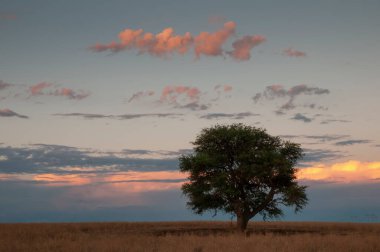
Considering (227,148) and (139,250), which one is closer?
(139,250)

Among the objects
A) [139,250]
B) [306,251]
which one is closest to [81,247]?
[139,250]

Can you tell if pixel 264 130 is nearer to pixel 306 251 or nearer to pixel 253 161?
pixel 253 161

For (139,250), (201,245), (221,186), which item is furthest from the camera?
(221,186)

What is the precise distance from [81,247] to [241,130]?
1210 inches

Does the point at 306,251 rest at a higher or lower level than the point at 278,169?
lower

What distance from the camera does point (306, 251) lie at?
83.5 feet

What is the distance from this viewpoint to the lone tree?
171 ft

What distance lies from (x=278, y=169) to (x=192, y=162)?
945 centimetres

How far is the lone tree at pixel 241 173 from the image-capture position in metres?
52.1

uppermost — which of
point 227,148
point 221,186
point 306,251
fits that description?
point 227,148

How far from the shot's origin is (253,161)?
52000 mm

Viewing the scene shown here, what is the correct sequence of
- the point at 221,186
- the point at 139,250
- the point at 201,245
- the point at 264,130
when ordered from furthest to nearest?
the point at 264,130
the point at 221,186
the point at 201,245
the point at 139,250

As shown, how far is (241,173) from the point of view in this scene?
52.6 m

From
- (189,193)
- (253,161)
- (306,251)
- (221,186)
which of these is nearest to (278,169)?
(253,161)
